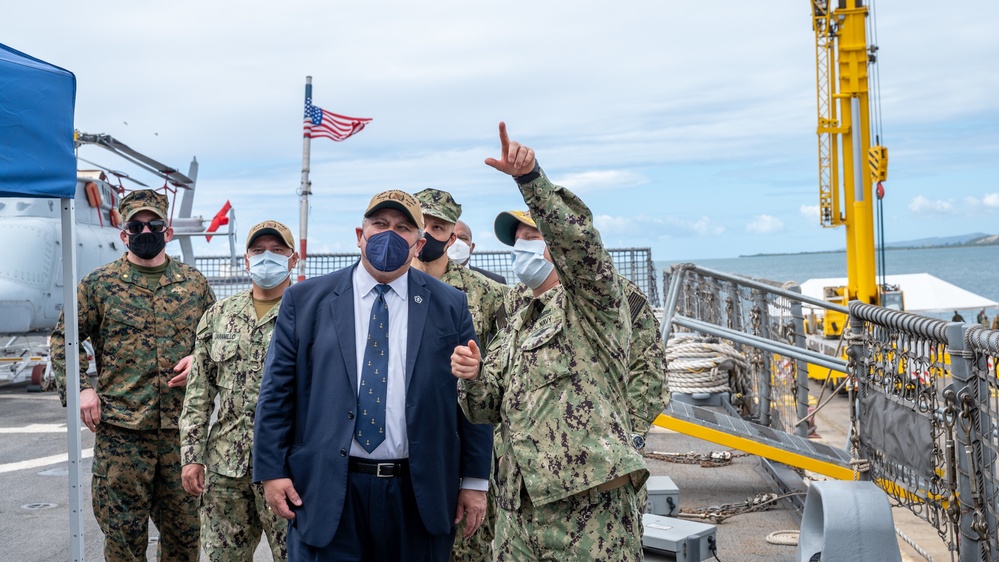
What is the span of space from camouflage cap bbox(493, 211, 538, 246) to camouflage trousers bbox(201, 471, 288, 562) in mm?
1533

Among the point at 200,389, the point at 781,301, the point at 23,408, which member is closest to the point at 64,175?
the point at 200,389

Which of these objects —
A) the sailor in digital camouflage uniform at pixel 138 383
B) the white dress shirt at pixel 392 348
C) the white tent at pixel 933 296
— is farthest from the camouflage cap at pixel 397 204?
the white tent at pixel 933 296

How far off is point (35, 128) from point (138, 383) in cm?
145

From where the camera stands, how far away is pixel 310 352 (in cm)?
356

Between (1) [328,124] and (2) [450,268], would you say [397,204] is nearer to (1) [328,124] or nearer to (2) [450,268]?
(2) [450,268]

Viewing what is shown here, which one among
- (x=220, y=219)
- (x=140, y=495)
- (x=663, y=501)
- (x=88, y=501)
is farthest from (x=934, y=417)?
(x=220, y=219)

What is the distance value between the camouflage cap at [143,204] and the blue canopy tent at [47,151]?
0.65m

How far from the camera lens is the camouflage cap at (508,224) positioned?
3752mm

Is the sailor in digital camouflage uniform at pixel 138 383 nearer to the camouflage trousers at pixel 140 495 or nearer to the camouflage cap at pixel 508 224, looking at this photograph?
the camouflage trousers at pixel 140 495

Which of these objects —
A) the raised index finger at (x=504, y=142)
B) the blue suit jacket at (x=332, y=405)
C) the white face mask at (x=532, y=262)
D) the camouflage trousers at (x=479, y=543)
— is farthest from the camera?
the camouflage trousers at (x=479, y=543)

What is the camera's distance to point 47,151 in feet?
13.5

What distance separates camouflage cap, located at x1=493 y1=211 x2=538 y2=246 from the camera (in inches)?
148

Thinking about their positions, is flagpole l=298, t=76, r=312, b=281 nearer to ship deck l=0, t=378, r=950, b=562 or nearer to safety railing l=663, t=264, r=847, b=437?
ship deck l=0, t=378, r=950, b=562

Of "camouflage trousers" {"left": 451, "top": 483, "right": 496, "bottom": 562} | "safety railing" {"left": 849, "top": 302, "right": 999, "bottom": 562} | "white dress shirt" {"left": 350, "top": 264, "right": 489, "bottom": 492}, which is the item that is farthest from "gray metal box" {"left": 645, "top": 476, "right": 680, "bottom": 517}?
"white dress shirt" {"left": 350, "top": 264, "right": 489, "bottom": 492}
